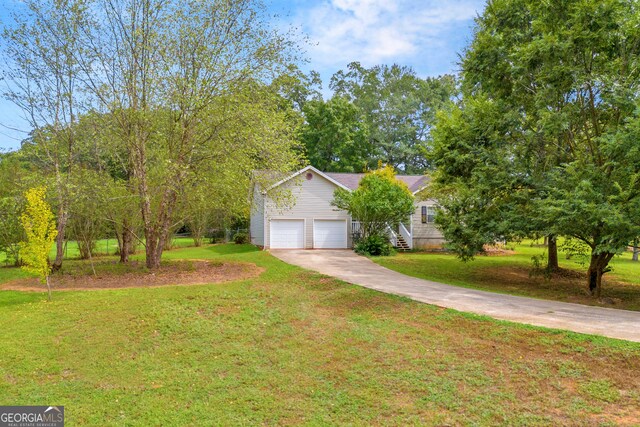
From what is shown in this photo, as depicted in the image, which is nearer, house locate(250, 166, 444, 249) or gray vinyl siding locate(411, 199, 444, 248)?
house locate(250, 166, 444, 249)

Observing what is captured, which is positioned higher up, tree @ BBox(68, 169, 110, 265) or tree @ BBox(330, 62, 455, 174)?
tree @ BBox(330, 62, 455, 174)

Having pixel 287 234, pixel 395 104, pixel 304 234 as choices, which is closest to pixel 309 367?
pixel 287 234

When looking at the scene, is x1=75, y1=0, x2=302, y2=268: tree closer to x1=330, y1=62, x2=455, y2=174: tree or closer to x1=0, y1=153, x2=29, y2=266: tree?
x1=0, y1=153, x2=29, y2=266: tree

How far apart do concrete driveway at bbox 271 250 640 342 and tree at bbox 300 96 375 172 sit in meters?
24.0

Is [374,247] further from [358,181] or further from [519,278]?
[358,181]

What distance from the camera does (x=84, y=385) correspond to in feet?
17.4

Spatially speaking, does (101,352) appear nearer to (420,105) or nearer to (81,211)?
(81,211)

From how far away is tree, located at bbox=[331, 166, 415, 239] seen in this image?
62.9ft

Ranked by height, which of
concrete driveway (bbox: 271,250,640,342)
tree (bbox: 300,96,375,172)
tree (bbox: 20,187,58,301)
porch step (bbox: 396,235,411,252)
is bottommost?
concrete driveway (bbox: 271,250,640,342)

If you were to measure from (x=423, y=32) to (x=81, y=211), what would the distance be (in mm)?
13691

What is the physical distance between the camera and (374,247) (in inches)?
752

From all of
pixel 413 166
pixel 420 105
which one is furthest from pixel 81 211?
pixel 420 105

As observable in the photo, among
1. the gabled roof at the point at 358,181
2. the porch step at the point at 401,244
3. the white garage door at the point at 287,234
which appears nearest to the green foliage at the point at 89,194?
the white garage door at the point at 287,234

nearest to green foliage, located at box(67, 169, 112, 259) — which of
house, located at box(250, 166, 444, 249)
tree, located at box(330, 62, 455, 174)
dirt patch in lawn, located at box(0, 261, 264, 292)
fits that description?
dirt patch in lawn, located at box(0, 261, 264, 292)
